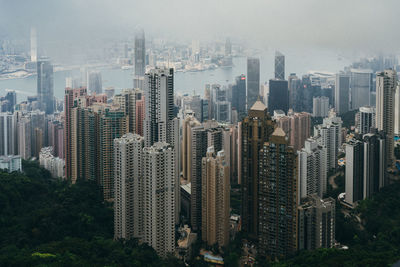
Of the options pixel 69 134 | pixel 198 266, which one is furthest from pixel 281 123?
pixel 198 266

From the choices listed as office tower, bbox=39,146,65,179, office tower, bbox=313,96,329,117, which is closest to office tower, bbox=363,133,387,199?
office tower, bbox=313,96,329,117

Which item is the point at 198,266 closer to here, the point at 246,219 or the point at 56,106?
the point at 246,219

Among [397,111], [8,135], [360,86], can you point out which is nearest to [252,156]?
[397,111]

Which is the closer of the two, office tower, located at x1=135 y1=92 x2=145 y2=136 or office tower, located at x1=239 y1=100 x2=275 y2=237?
office tower, located at x1=239 y1=100 x2=275 y2=237

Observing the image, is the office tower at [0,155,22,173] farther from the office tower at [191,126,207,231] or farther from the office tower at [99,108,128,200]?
the office tower at [191,126,207,231]

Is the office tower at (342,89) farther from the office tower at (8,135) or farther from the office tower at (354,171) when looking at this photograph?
the office tower at (8,135)

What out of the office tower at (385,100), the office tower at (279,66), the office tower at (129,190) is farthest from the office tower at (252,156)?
the office tower at (279,66)
